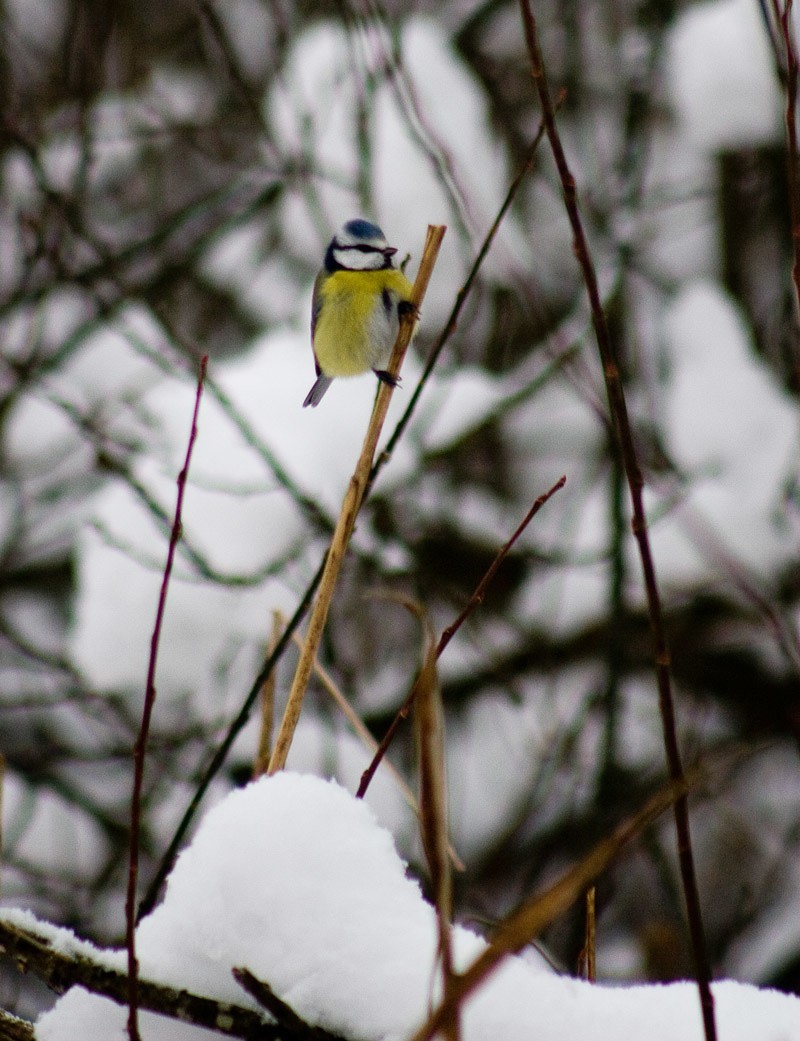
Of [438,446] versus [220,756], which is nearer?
[220,756]

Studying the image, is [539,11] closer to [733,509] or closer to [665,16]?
[665,16]

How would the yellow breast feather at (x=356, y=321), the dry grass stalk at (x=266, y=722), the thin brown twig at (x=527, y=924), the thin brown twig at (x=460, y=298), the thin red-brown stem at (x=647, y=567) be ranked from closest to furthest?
the thin brown twig at (x=527, y=924)
the thin red-brown stem at (x=647, y=567)
the thin brown twig at (x=460, y=298)
the dry grass stalk at (x=266, y=722)
the yellow breast feather at (x=356, y=321)

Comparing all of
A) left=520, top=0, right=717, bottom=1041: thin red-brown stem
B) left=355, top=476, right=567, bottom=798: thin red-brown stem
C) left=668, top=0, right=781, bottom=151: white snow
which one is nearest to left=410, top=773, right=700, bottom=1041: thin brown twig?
left=520, top=0, right=717, bottom=1041: thin red-brown stem

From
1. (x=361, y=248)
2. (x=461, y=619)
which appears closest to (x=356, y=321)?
(x=361, y=248)

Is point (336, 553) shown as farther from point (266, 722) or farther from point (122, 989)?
point (122, 989)

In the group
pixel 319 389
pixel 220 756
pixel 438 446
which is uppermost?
pixel 438 446

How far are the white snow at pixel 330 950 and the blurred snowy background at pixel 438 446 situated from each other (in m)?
1.63

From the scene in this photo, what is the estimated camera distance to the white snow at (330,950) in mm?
848

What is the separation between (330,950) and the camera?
86 cm

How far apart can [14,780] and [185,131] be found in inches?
114

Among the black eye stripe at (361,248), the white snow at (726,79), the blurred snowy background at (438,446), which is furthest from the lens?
the white snow at (726,79)

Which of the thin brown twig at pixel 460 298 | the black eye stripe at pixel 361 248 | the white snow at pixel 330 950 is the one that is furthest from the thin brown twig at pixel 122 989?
the black eye stripe at pixel 361 248

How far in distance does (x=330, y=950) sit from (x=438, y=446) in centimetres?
293

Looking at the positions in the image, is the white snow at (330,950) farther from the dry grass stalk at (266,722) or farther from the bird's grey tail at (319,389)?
the bird's grey tail at (319,389)
